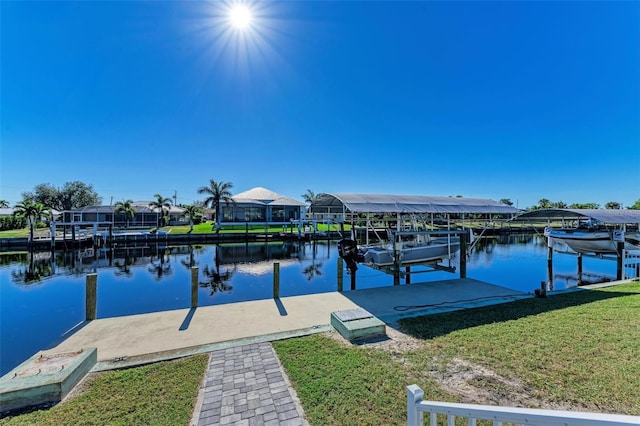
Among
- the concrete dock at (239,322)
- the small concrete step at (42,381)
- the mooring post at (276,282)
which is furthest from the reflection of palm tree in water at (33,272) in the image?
the small concrete step at (42,381)

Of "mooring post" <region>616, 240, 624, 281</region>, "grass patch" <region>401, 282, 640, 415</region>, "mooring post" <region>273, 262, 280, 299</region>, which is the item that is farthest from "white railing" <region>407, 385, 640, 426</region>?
"mooring post" <region>616, 240, 624, 281</region>

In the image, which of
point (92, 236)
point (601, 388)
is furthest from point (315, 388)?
point (92, 236)

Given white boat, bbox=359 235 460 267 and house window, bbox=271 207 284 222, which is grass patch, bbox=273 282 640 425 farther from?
house window, bbox=271 207 284 222

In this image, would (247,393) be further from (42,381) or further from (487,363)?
(487,363)

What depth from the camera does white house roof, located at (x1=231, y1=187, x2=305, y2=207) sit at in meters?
41.0

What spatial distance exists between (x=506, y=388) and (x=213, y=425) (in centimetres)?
354

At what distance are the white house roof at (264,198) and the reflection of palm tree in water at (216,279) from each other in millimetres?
21623

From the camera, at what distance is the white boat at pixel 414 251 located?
32.9ft

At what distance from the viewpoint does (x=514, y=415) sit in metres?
1.54

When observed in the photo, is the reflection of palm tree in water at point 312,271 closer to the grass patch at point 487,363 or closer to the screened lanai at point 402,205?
the screened lanai at point 402,205

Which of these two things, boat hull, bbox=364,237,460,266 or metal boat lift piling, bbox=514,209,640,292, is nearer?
boat hull, bbox=364,237,460,266

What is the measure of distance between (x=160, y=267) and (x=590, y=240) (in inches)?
934

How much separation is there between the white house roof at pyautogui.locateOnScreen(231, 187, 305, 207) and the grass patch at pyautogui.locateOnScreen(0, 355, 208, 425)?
36.3m

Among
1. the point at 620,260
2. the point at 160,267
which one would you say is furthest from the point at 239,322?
the point at 620,260
